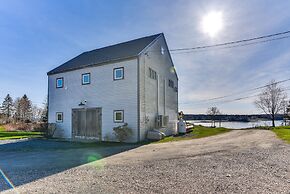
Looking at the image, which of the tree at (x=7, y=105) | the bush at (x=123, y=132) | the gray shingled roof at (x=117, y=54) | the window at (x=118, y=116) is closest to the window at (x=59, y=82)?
the gray shingled roof at (x=117, y=54)

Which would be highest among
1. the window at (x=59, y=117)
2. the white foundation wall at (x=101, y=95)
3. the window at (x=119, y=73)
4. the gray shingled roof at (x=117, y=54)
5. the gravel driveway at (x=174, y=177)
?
the gray shingled roof at (x=117, y=54)

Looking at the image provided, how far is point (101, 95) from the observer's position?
16.4m

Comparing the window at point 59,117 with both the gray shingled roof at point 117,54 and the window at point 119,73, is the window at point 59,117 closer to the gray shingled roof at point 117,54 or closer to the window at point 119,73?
the gray shingled roof at point 117,54

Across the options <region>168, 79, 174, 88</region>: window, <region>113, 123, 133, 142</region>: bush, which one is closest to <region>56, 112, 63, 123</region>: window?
<region>113, 123, 133, 142</region>: bush

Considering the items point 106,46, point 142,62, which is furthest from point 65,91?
point 142,62

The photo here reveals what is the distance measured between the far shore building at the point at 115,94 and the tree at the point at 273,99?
26.8m

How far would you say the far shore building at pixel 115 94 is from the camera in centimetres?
1504

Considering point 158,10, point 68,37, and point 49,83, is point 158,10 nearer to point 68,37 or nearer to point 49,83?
point 68,37

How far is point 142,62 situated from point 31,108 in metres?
47.9

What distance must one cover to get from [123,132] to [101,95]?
144 inches

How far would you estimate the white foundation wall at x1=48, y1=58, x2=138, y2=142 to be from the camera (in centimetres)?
1498

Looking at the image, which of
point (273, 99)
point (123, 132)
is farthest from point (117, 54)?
point (273, 99)

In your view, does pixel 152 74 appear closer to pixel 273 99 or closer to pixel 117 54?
pixel 117 54

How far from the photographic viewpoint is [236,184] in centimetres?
495
